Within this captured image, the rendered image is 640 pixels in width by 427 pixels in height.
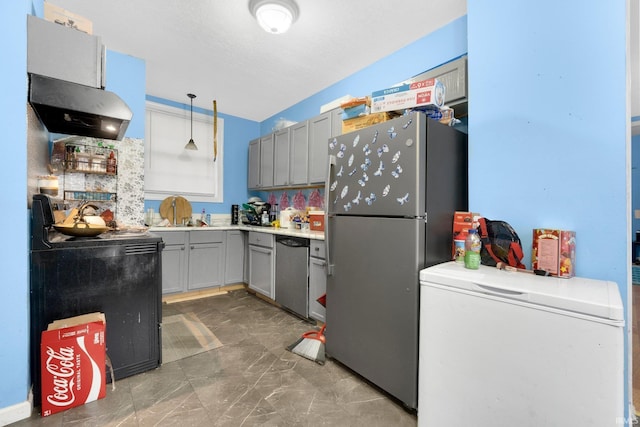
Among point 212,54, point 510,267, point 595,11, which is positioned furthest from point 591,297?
point 212,54

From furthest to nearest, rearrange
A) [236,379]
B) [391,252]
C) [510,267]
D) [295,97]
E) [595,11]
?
[295,97], [236,379], [391,252], [510,267], [595,11]

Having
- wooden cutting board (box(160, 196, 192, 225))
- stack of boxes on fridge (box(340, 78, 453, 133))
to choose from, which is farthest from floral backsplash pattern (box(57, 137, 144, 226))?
stack of boxes on fridge (box(340, 78, 453, 133))

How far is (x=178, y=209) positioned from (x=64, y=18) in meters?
2.57

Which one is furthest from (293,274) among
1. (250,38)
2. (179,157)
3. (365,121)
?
(179,157)

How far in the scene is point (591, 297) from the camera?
104 centimetres

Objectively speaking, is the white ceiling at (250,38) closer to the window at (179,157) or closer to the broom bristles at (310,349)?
the window at (179,157)

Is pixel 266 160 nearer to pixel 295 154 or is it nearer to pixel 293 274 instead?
pixel 295 154

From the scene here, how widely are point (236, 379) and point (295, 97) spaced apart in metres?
3.42

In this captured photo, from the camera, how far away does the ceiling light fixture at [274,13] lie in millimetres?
2084

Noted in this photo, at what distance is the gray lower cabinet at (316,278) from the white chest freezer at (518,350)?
4.46ft

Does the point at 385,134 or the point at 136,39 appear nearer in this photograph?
the point at 385,134

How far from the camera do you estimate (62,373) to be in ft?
5.08

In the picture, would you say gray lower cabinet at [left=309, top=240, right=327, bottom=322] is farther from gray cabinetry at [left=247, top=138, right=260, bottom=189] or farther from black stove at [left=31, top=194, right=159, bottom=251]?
gray cabinetry at [left=247, top=138, right=260, bottom=189]

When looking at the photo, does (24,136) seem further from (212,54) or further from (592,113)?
(592,113)
